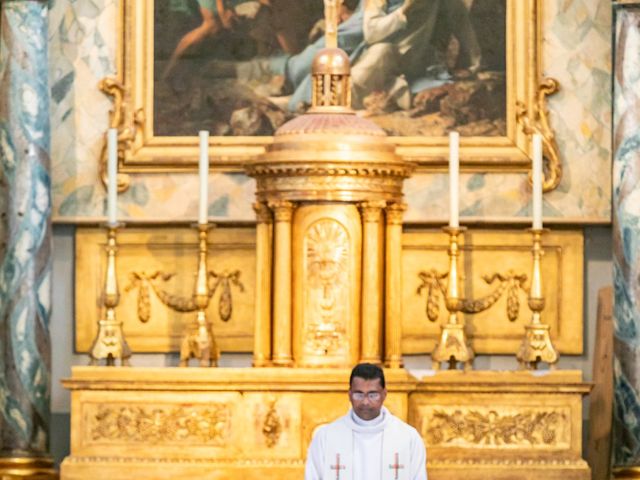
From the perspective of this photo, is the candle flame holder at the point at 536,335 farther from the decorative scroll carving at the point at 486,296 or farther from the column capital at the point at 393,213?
the decorative scroll carving at the point at 486,296

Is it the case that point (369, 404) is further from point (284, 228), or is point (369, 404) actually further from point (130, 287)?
point (130, 287)

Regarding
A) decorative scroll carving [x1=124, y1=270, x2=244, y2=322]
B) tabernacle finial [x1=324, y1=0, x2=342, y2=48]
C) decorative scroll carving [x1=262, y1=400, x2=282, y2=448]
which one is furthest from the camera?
decorative scroll carving [x1=124, y1=270, x2=244, y2=322]

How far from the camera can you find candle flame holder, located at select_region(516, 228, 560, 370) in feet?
45.9

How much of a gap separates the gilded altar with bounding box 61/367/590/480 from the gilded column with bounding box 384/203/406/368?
479 millimetres

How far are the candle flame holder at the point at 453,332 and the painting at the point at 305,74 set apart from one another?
1.62 meters

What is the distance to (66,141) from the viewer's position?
1577 cm

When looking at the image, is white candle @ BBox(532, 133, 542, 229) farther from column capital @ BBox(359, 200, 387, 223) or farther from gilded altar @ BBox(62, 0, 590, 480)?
column capital @ BBox(359, 200, 387, 223)

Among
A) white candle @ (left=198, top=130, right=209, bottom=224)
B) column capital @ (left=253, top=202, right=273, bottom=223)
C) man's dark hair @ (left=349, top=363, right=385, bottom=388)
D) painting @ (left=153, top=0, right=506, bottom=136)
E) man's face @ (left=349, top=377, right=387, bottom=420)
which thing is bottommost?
man's face @ (left=349, top=377, right=387, bottom=420)

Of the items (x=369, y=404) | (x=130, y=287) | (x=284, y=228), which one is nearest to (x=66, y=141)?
(x=130, y=287)

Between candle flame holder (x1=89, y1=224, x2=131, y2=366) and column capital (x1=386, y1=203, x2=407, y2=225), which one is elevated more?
column capital (x1=386, y1=203, x2=407, y2=225)

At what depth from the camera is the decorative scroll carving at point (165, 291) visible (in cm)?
1567

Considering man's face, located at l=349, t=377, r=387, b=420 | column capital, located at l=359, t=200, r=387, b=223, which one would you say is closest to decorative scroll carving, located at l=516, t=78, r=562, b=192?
column capital, located at l=359, t=200, r=387, b=223

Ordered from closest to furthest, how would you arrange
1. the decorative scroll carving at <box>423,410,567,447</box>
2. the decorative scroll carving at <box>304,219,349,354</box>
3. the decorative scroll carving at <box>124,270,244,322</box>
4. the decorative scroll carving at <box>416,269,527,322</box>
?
the decorative scroll carving at <box>423,410,567,447</box> < the decorative scroll carving at <box>304,219,349,354</box> < the decorative scroll carving at <box>416,269,527,322</box> < the decorative scroll carving at <box>124,270,244,322</box>

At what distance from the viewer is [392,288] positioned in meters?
14.0
